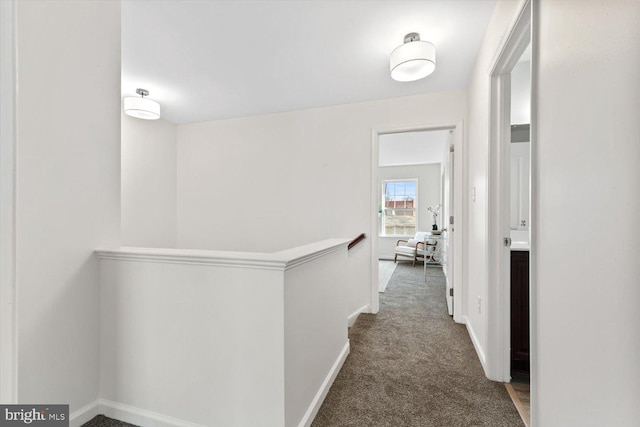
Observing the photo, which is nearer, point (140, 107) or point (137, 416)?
point (137, 416)

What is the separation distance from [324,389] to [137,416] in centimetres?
97

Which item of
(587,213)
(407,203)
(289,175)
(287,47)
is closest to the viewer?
(587,213)

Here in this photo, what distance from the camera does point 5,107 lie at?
13.5 inches

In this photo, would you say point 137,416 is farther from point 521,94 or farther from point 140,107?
point 521,94

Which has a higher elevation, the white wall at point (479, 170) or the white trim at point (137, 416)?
the white wall at point (479, 170)

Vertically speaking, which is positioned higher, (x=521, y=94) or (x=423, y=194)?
(x=521, y=94)

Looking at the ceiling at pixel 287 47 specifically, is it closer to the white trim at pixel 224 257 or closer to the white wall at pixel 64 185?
the white wall at pixel 64 185

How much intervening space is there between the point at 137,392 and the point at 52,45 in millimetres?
1766

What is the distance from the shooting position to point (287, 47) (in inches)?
84.3

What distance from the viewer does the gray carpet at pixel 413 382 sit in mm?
1499

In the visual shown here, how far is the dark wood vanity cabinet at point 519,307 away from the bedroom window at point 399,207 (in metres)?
5.39

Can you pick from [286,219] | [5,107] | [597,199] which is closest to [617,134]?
[597,199]

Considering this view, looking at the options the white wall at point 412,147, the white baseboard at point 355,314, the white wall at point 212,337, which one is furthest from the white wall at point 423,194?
the white wall at point 212,337

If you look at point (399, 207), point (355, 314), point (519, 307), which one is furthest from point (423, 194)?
point (519, 307)
